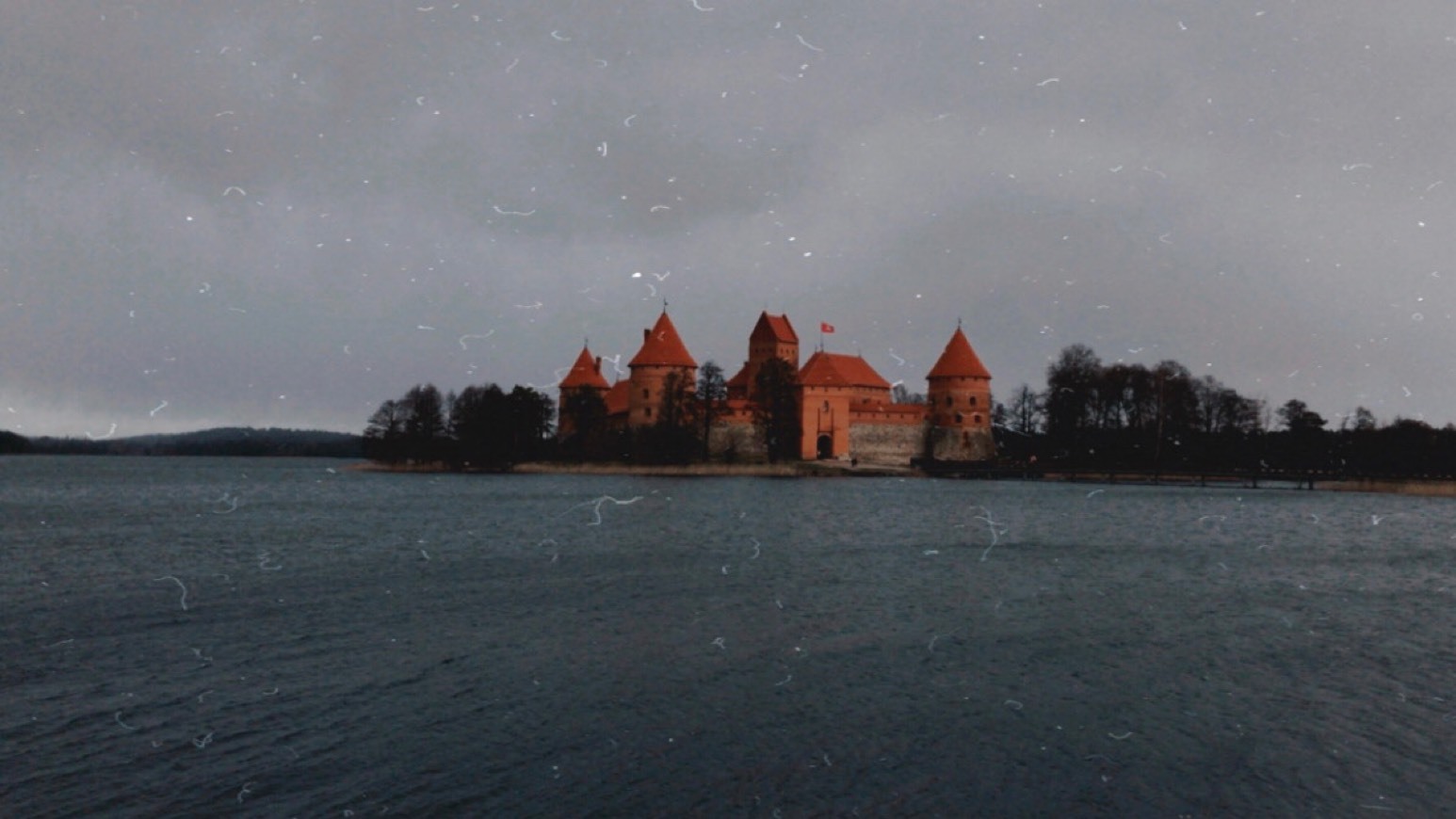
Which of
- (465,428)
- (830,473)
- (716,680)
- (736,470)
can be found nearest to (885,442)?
(830,473)

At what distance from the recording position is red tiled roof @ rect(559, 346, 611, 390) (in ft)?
259

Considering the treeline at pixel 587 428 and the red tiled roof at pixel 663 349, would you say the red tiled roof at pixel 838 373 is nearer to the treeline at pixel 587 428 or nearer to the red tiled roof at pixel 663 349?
the treeline at pixel 587 428

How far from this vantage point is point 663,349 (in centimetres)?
6956

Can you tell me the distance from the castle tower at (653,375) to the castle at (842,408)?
0.06 meters

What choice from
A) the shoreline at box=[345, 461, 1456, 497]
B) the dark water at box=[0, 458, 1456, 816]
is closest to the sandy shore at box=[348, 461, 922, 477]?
the shoreline at box=[345, 461, 1456, 497]

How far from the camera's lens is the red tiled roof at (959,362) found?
73.4m

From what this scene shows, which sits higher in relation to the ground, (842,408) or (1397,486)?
(842,408)

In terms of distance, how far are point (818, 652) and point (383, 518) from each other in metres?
24.1

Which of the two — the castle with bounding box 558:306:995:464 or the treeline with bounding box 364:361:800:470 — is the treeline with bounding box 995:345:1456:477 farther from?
the treeline with bounding box 364:361:800:470

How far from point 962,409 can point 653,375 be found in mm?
22760

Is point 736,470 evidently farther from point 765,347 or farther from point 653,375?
point 765,347

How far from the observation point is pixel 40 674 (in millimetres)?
11227

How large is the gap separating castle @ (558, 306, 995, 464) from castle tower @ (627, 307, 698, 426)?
65mm

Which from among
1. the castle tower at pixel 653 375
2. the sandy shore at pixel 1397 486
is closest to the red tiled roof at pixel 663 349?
the castle tower at pixel 653 375
